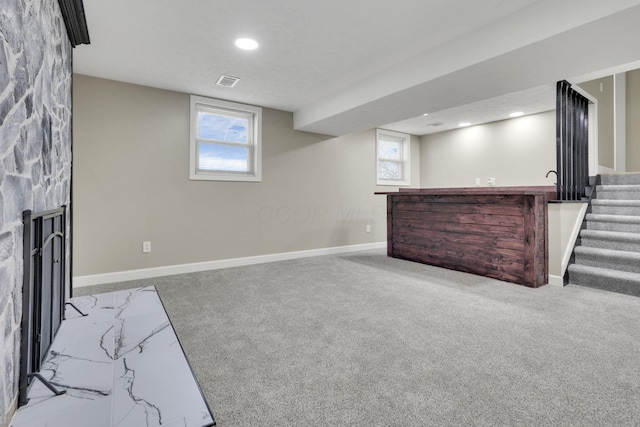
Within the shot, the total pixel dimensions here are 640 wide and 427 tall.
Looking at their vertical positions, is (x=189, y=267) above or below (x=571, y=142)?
below

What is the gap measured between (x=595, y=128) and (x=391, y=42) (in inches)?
143

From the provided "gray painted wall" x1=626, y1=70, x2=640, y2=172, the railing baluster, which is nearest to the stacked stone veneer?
the railing baluster

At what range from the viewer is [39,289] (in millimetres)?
1615

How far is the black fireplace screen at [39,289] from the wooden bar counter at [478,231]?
12.5 feet

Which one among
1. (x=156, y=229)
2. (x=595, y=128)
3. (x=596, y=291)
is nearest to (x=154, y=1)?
(x=156, y=229)

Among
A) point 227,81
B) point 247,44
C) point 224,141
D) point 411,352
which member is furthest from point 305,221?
point 411,352

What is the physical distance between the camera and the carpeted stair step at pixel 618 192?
155 inches

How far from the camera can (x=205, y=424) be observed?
1260mm

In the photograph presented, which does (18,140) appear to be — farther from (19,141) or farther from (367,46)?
(367,46)

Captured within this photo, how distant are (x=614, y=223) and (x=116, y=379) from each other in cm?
493

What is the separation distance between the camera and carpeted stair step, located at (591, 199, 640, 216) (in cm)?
372

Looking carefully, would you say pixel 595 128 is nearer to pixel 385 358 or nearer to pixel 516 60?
pixel 516 60

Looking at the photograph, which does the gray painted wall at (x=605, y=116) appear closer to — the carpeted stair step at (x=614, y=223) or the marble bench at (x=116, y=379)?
the carpeted stair step at (x=614, y=223)

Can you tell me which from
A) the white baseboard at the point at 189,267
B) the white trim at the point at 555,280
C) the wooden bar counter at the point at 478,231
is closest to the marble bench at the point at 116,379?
the white baseboard at the point at 189,267
